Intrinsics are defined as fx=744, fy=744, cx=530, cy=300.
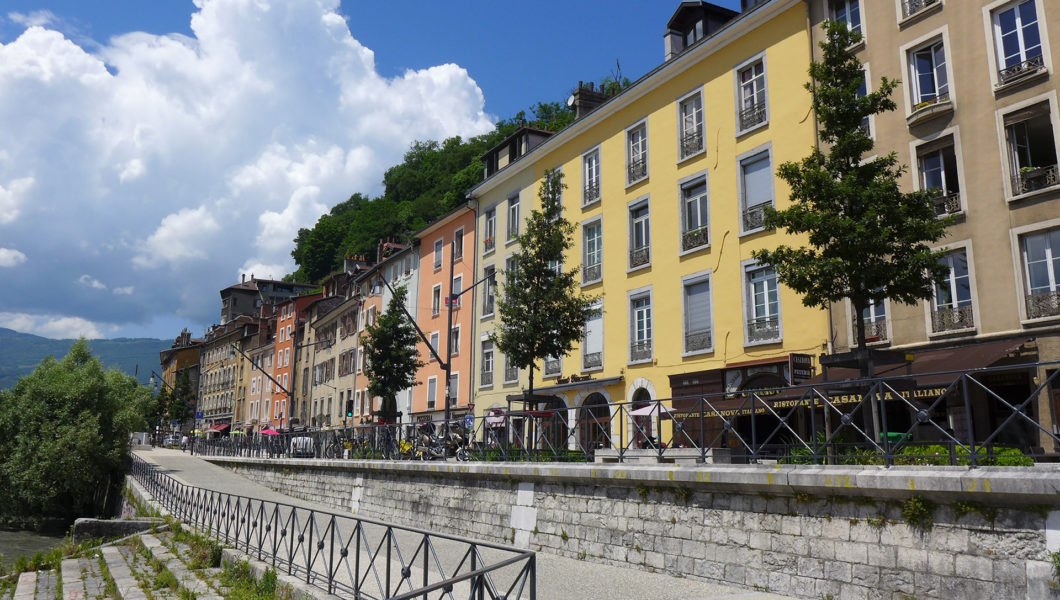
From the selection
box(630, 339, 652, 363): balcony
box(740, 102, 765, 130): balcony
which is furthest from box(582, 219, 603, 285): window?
box(740, 102, 765, 130): balcony

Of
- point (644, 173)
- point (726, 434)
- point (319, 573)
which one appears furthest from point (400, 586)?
point (644, 173)

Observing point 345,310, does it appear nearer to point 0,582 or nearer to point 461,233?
point 461,233

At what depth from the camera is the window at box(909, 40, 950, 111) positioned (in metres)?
16.5

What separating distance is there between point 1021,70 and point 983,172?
2.13 m

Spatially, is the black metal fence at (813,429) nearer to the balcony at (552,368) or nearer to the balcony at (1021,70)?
the balcony at (1021,70)

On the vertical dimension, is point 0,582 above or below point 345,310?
below

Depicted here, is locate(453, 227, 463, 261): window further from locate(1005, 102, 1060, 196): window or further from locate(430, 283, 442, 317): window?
locate(1005, 102, 1060, 196): window

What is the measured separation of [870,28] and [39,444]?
34.7m

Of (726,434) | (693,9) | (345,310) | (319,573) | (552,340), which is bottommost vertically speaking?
(319,573)

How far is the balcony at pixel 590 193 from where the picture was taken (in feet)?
86.6

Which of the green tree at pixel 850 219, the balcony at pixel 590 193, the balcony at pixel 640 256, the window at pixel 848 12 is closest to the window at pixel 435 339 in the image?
the balcony at pixel 590 193

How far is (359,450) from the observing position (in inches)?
871

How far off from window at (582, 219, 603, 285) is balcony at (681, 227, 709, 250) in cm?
403

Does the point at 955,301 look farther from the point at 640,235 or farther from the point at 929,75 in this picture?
the point at 640,235
